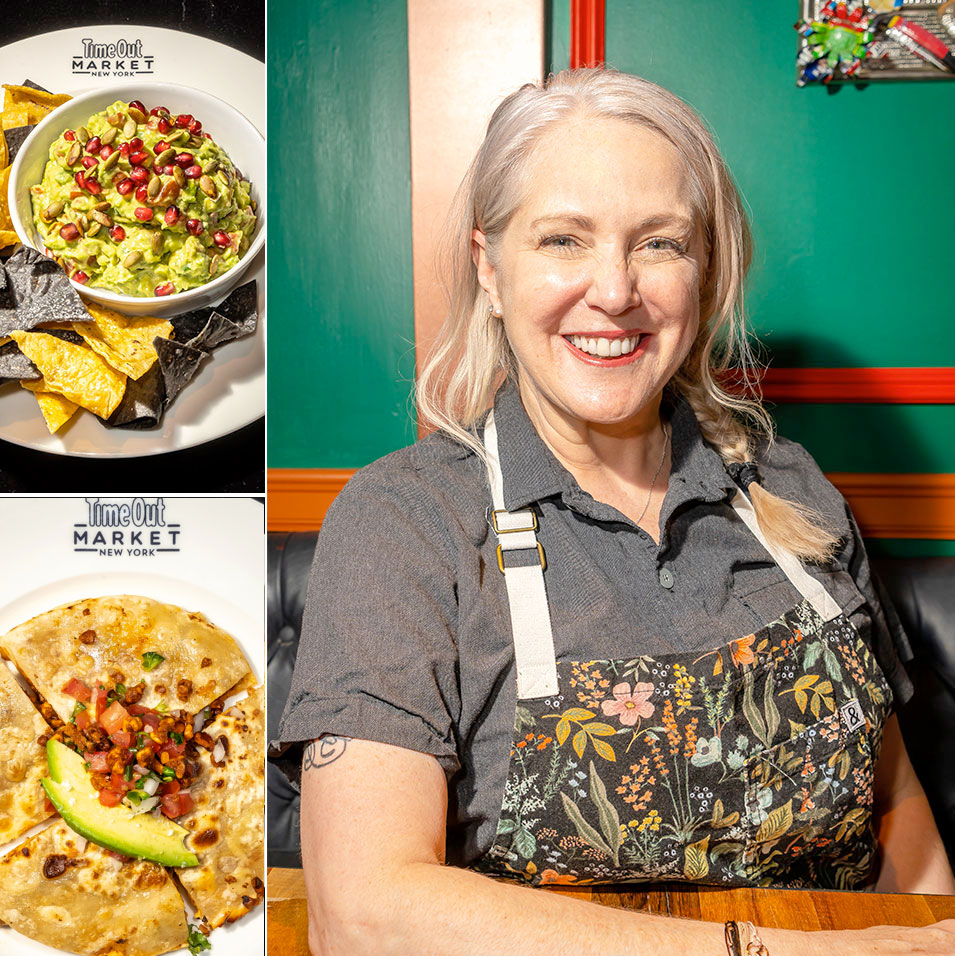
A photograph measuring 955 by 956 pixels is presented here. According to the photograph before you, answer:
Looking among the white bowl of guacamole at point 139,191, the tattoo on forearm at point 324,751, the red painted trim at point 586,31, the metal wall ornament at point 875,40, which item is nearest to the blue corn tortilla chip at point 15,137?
the white bowl of guacamole at point 139,191

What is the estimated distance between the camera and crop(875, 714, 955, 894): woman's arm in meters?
1.40

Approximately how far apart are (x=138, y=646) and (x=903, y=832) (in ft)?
3.82

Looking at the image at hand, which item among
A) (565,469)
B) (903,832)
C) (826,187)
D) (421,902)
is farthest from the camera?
(826,187)

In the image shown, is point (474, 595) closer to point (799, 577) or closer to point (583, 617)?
point (583, 617)

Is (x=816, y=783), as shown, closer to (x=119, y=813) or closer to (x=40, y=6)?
(x=119, y=813)

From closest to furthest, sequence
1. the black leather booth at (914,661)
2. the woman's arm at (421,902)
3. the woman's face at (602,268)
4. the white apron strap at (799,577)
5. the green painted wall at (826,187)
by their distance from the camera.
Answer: the woman's arm at (421,902), the woman's face at (602,268), the white apron strap at (799,577), the black leather booth at (914,661), the green painted wall at (826,187)

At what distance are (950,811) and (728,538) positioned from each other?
805 millimetres

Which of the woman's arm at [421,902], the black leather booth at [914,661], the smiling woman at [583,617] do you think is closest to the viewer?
the woman's arm at [421,902]

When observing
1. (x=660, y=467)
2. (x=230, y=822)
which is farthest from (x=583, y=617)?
(x=230, y=822)

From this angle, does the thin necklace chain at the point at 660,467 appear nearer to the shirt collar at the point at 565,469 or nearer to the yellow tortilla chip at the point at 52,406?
the shirt collar at the point at 565,469

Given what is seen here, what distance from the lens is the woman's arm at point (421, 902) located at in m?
0.92

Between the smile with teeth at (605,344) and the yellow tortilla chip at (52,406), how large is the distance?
63 cm

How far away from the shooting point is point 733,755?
1162mm

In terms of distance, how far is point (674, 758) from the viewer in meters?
1.14
